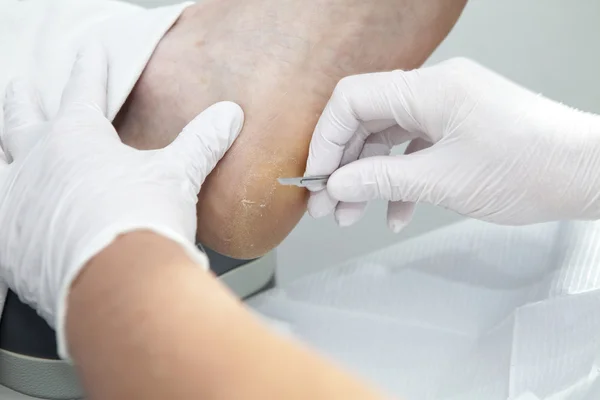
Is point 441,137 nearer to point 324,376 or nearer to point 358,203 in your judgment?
point 358,203

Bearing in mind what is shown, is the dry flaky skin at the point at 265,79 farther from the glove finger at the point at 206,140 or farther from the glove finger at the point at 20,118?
the glove finger at the point at 20,118

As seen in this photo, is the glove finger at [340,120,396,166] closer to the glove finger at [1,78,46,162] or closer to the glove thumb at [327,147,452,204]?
the glove thumb at [327,147,452,204]

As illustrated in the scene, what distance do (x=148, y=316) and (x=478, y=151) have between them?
0.52 m

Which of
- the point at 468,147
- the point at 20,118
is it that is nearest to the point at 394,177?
the point at 468,147

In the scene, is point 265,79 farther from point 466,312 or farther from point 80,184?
point 466,312

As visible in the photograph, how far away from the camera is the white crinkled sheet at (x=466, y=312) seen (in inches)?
32.7

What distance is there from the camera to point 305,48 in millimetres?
849

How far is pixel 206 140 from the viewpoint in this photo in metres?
0.77

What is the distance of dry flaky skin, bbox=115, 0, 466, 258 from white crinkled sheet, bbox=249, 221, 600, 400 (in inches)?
8.7

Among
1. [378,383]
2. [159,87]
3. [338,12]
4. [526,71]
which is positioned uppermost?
[338,12]

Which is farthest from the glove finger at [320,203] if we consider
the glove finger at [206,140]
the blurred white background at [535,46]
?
the blurred white background at [535,46]

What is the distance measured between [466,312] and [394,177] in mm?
291

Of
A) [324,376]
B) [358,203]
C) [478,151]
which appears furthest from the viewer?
[358,203]

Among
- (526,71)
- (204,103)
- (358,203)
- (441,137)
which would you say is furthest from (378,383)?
(526,71)
